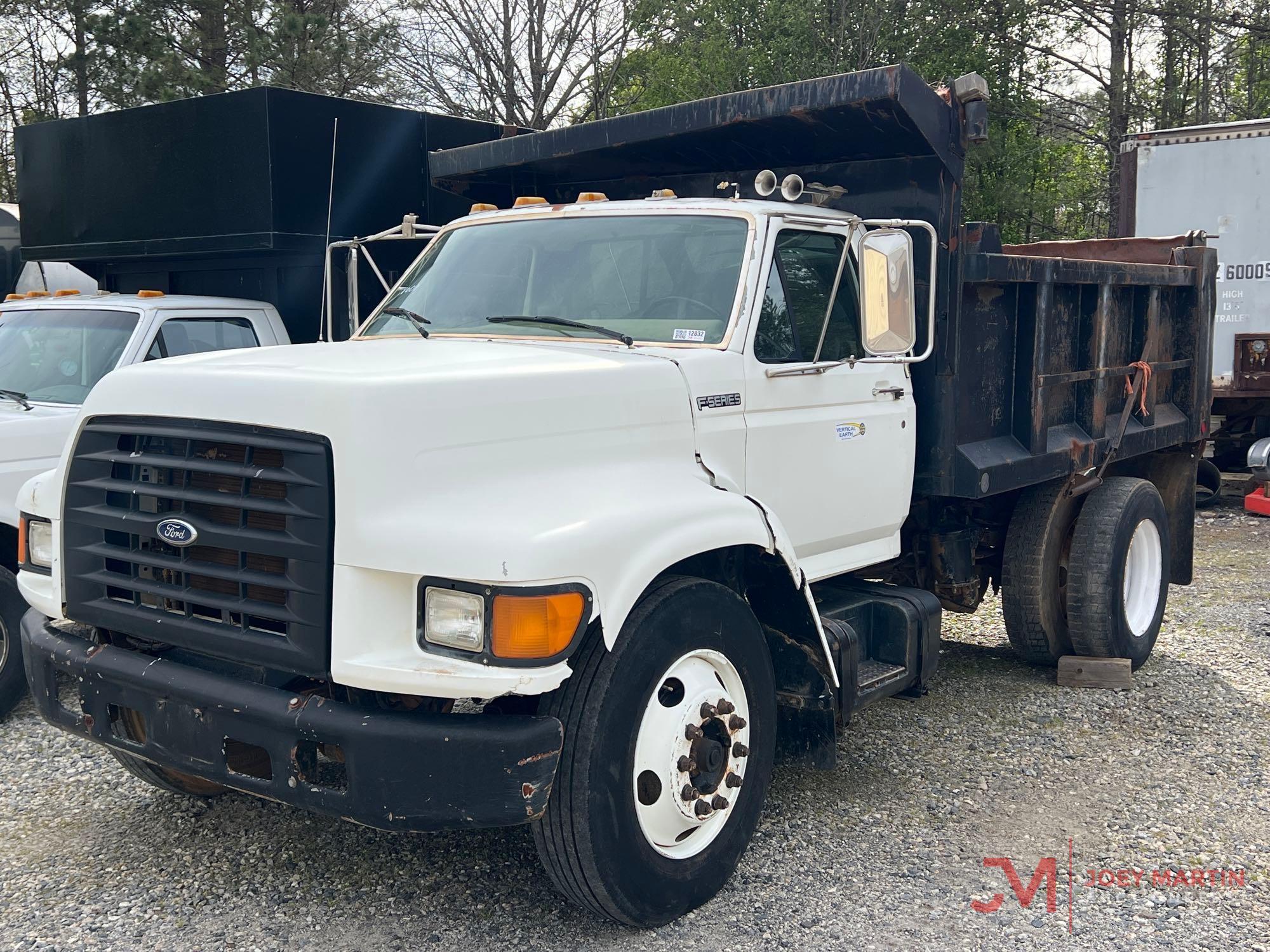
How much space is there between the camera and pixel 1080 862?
14.1ft

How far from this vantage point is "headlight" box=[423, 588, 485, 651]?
316 centimetres

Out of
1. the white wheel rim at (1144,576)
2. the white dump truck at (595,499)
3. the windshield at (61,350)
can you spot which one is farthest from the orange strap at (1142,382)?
the windshield at (61,350)

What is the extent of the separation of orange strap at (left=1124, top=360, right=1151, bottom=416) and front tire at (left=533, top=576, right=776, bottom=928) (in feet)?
12.0

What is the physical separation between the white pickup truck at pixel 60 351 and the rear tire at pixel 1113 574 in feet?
14.8

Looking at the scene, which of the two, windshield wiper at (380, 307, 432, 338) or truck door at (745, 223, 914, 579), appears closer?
truck door at (745, 223, 914, 579)

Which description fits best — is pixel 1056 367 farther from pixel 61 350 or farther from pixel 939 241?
pixel 61 350

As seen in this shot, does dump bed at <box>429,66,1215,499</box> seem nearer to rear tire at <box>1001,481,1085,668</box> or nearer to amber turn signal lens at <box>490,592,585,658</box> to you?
rear tire at <box>1001,481,1085,668</box>

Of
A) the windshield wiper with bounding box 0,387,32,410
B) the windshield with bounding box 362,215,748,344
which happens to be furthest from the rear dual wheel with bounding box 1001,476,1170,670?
the windshield wiper with bounding box 0,387,32,410

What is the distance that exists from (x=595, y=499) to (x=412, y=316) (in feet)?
5.25

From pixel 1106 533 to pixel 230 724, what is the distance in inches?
181

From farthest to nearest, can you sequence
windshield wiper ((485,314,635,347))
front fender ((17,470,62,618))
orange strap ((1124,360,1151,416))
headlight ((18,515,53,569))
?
orange strap ((1124,360,1151,416))
windshield wiper ((485,314,635,347))
headlight ((18,515,53,569))
front fender ((17,470,62,618))

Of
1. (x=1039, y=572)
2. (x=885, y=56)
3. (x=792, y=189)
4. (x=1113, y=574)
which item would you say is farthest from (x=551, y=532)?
(x=885, y=56)

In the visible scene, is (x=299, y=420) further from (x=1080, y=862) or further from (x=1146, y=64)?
(x=1146, y=64)

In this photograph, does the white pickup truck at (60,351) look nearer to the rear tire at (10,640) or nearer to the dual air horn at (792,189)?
the rear tire at (10,640)
